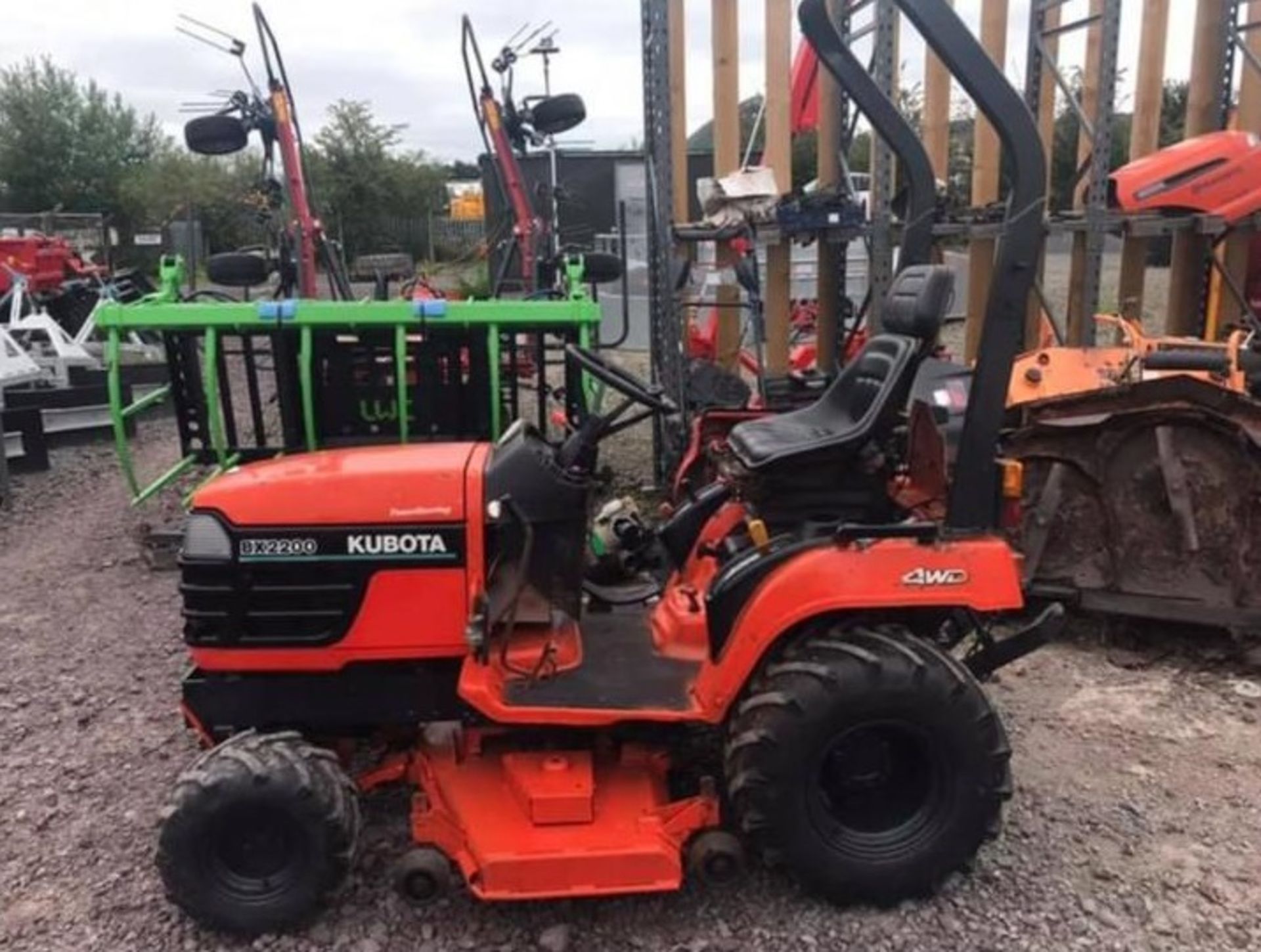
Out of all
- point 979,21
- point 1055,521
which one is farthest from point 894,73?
point 1055,521

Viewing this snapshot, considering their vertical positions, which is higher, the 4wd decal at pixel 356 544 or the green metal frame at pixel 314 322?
the green metal frame at pixel 314 322

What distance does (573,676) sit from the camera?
2.71 metres

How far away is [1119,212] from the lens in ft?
19.4

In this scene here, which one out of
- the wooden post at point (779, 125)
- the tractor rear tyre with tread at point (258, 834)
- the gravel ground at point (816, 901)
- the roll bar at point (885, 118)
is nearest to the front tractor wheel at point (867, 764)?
the gravel ground at point (816, 901)

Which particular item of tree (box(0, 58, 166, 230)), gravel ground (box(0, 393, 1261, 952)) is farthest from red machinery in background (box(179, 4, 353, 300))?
tree (box(0, 58, 166, 230))

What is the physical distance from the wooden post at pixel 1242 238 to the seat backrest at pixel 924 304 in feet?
13.8

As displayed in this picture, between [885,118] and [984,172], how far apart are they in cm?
399

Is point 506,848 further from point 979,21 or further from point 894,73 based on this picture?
point 979,21

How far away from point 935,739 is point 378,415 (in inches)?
124

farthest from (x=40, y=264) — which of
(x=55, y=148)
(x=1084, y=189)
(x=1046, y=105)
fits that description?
(x=55, y=148)

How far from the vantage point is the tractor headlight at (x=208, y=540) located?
2.59 metres

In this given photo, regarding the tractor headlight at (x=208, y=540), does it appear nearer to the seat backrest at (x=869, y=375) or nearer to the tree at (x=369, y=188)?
the seat backrest at (x=869, y=375)

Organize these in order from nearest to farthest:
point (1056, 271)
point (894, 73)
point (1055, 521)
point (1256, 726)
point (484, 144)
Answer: point (1256, 726), point (1055, 521), point (894, 73), point (484, 144), point (1056, 271)

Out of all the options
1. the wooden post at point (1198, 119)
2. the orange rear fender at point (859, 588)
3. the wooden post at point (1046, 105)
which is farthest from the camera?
the wooden post at point (1046, 105)
